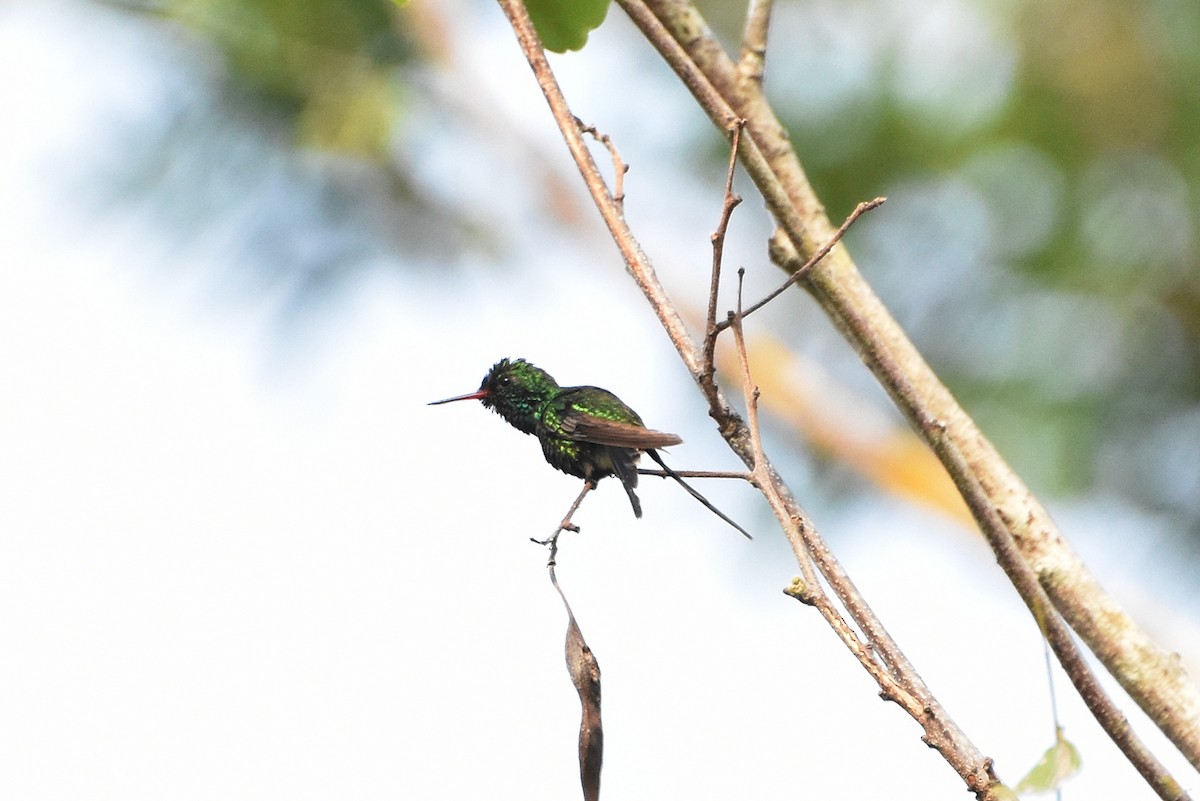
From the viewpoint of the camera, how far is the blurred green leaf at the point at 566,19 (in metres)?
1.82

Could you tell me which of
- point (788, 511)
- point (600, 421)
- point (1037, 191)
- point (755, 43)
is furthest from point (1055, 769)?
point (1037, 191)

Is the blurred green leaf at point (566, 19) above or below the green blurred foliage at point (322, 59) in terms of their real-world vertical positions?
below

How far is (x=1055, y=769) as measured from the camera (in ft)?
4.48

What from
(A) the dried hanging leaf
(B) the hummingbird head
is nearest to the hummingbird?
(B) the hummingbird head

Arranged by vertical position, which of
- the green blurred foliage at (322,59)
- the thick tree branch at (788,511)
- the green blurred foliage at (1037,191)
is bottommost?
the thick tree branch at (788,511)

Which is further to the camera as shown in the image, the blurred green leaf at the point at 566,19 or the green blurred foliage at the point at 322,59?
the green blurred foliage at the point at 322,59

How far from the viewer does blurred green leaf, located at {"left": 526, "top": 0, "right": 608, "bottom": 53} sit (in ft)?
5.98

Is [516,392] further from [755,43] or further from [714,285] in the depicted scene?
[714,285]

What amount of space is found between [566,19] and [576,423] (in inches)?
23.9

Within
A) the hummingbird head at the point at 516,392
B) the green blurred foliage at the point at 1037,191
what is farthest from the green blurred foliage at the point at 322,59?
the hummingbird head at the point at 516,392

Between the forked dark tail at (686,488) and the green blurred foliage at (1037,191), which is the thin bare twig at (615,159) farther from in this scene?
the green blurred foliage at (1037,191)

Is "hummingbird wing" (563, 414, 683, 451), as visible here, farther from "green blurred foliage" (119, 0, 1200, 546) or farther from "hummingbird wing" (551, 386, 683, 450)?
"green blurred foliage" (119, 0, 1200, 546)

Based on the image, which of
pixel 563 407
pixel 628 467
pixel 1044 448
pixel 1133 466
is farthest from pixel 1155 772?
pixel 1133 466

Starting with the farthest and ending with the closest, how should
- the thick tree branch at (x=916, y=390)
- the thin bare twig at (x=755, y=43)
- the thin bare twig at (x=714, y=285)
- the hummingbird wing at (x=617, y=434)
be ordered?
the thin bare twig at (x=755, y=43) < the hummingbird wing at (x=617, y=434) < the thick tree branch at (x=916, y=390) < the thin bare twig at (x=714, y=285)
